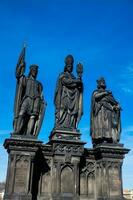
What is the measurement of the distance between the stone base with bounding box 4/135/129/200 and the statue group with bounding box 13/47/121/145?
0.71 metres

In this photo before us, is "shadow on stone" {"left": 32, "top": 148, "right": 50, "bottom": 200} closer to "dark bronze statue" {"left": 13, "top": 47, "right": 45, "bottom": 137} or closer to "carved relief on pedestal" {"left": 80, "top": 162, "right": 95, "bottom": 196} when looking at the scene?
"dark bronze statue" {"left": 13, "top": 47, "right": 45, "bottom": 137}

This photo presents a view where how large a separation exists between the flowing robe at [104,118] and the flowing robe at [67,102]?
0.81m

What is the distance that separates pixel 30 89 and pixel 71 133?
276 cm

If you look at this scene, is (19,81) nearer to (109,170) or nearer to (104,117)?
(104,117)

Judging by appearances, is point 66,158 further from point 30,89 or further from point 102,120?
point 30,89

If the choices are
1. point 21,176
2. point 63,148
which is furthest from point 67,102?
point 21,176

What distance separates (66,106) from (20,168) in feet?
12.1

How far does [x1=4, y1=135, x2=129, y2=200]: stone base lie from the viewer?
1152 centimetres

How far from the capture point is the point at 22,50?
1396 cm

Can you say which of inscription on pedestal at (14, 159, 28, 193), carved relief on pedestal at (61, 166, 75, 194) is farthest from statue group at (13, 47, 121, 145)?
carved relief on pedestal at (61, 166, 75, 194)

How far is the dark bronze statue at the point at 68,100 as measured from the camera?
13477 millimetres

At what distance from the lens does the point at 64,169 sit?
1234cm

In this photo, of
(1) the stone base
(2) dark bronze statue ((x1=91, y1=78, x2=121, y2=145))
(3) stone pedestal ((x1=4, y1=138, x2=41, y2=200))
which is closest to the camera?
(3) stone pedestal ((x1=4, y1=138, x2=41, y2=200))

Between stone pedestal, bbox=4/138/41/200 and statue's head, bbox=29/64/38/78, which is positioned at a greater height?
statue's head, bbox=29/64/38/78
